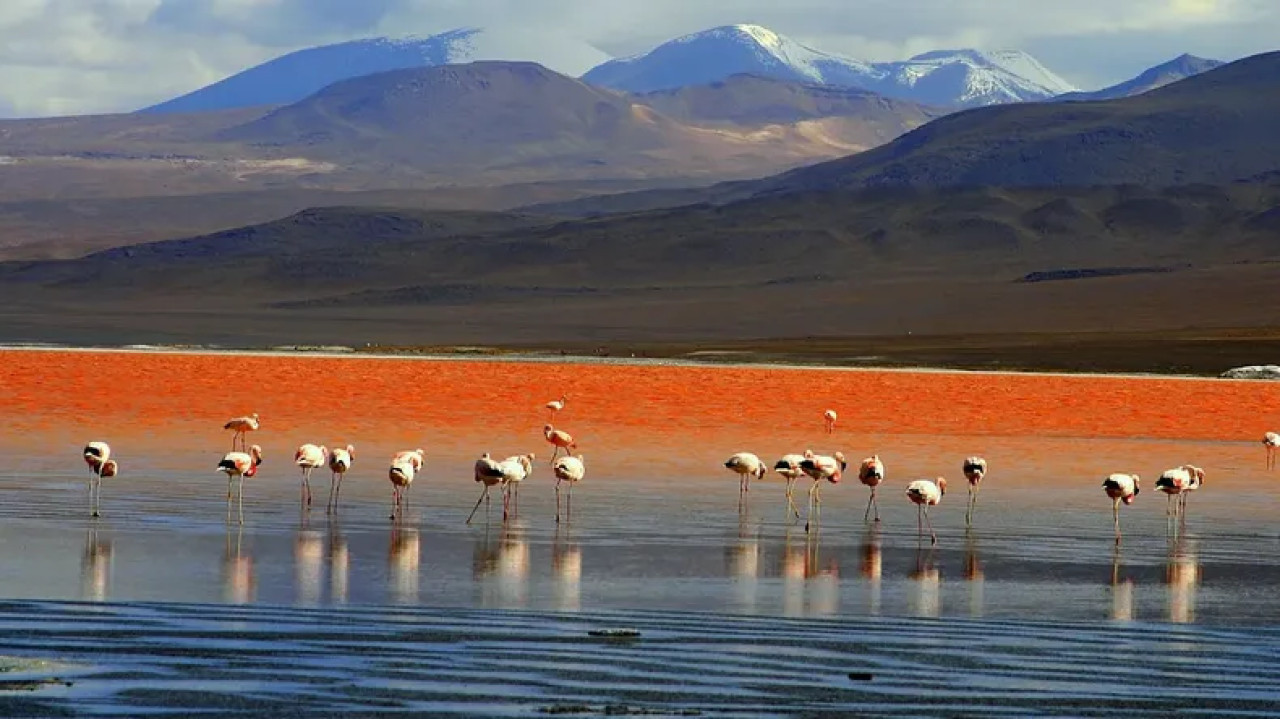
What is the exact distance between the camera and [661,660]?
38.6 feet

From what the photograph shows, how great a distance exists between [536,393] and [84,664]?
2776 cm

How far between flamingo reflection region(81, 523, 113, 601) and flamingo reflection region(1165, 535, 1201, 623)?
703 cm

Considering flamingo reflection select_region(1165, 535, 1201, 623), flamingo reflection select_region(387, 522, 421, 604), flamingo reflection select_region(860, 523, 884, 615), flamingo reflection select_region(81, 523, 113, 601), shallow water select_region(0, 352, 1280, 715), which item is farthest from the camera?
flamingo reflection select_region(860, 523, 884, 615)

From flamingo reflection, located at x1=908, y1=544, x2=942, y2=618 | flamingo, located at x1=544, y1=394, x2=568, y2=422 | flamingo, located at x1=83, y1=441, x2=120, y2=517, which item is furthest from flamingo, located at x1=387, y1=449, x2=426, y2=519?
flamingo, located at x1=544, y1=394, x2=568, y2=422

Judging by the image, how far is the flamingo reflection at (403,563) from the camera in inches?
566

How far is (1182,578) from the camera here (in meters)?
16.6

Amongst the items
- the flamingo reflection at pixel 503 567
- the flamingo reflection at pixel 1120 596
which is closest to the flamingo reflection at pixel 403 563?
the flamingo reflection at pixel 503 567

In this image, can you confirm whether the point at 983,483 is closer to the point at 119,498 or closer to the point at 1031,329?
the point at 119,498

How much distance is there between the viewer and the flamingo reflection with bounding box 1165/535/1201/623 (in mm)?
14547

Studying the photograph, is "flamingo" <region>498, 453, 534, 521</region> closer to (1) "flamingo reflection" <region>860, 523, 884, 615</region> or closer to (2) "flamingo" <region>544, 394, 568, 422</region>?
(1) "flamingo reflection" <region>860, 523, 884, 615</region>

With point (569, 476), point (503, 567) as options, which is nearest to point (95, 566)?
point (503, 567)

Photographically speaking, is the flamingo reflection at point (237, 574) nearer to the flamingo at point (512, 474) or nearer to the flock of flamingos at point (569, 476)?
the flock of flamingos at point (569, 476)

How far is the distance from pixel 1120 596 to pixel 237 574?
6271mm

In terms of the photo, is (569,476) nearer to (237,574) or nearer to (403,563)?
(403,563)
